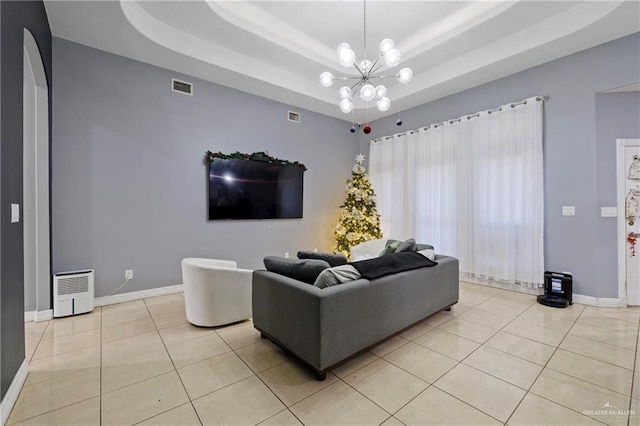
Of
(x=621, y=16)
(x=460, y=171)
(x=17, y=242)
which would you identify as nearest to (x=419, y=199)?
(x=460, y=171)

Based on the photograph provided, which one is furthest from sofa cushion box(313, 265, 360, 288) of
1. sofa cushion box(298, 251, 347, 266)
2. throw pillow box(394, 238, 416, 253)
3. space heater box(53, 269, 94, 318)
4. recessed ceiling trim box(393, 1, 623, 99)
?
recessed ceiling trim box(393, 1, 623, 99)

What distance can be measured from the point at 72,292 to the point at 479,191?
19.3 feet

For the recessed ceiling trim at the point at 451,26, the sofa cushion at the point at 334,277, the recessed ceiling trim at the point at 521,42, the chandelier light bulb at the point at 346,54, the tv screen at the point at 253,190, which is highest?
the recessed ceiling trim at the point at 451,26

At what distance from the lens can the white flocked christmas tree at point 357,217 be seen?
577cm

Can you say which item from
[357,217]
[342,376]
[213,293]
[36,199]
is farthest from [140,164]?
[357,217]

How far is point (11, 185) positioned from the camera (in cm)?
183

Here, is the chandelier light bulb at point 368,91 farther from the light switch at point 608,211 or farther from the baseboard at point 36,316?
the baseboard at point 36,316

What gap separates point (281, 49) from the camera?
13.4ft

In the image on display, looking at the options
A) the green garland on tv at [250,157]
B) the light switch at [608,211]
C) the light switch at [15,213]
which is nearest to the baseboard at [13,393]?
the light switch at [15,213]

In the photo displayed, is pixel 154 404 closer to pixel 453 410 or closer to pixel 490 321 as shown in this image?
pixel 453 410

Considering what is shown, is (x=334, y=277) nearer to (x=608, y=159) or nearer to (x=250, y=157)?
(x=250, y=157)

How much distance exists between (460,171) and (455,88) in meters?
1.42

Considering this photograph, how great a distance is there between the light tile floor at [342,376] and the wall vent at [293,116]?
394 cm

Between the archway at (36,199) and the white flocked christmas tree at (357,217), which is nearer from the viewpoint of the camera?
the archway at (36,199)
